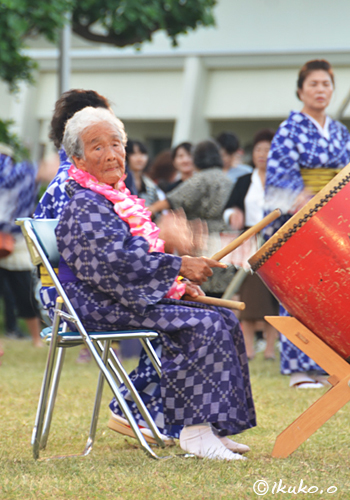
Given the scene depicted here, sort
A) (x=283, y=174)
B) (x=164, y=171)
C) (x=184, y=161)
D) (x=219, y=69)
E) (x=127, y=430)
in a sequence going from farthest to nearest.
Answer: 1. (x=219, y=69)
2. (x=164, y=171)
3. (x=184, y=161)
4. (x=283, y=174)
5. (x=127, y=430)

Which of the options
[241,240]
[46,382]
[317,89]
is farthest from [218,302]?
[317,89]

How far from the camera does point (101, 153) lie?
3092 mm

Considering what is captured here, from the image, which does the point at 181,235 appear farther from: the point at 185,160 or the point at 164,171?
the point at 164,171

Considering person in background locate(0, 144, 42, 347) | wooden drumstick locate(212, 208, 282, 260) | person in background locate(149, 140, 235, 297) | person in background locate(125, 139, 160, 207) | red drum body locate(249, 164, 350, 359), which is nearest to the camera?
red drum body locate(249, 164, 350, 359)

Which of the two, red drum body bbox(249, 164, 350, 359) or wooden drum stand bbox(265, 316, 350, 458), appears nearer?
red drum body bbox(249, 164, 350, 359)

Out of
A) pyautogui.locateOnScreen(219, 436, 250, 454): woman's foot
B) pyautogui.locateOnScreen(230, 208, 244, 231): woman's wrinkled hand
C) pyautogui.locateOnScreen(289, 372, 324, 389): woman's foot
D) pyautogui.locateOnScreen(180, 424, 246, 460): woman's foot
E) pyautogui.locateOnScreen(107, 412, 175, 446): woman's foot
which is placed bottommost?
pyautogui.locateOnScreen(289, 372, 324, 389): woman's foot

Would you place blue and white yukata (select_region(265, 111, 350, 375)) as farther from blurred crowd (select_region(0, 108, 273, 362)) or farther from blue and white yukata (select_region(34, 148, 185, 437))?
blue and white yukata (select_region(34, 148, 185, 437))

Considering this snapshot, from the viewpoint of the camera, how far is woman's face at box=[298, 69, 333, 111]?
4.86 meters

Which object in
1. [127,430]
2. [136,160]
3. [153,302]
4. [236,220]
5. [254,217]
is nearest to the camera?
[153,302]

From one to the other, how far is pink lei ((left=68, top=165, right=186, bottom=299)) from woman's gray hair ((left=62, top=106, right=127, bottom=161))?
0.08 metres

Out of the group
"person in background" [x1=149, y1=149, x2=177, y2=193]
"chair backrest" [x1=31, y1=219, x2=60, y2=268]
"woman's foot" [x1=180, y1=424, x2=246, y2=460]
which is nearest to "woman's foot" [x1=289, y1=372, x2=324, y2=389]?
"woman's foot" [x1=180, y1=424, x2=246, y2=460]

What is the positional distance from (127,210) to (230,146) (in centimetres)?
486

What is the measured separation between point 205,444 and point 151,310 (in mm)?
574

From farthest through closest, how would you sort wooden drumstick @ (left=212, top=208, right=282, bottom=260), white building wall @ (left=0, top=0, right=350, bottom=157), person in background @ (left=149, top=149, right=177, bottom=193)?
white building wall @ (left=0, top=0, right=350, bottom=157)
person in background @ (left=149, top=149, right=177, bottom=193)
wooden drumstick @ (left=212, top=208, right=282, bottom=260)
